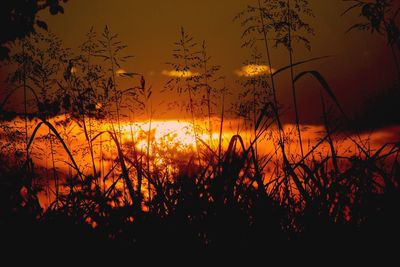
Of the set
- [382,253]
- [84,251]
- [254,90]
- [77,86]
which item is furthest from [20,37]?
[382,253]

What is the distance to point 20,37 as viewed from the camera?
11.8 feet

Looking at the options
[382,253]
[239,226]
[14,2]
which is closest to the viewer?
[382,253]

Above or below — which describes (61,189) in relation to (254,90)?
below

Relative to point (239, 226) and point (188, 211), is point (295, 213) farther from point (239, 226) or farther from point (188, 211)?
point (188, 211)

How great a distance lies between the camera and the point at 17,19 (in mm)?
3586

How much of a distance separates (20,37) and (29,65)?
409 millimetres

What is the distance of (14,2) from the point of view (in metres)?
3.51

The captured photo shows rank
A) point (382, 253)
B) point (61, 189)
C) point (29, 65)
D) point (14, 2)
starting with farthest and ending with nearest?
point (29, 65)
point (14, 2)
point (61, 189)
point (382, 253)

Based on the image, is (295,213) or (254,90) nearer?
(295,213)

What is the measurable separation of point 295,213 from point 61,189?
1.55 meters

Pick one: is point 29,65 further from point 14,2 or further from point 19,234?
point 19,234

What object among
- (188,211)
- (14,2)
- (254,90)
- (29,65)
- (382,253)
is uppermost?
(14,2)

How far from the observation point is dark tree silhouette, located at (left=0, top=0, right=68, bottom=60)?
11.5 ft

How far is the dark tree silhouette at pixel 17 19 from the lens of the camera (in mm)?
3505
